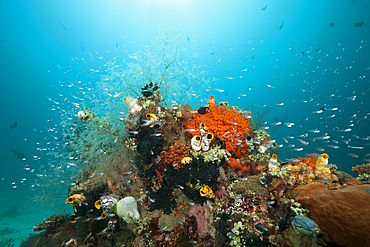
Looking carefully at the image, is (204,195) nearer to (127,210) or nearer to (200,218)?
(200,218)

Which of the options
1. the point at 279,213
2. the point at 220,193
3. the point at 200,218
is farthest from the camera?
the point at 220,193

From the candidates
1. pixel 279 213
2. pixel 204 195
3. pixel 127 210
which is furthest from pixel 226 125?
pixel 127 210

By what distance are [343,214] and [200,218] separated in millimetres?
2860

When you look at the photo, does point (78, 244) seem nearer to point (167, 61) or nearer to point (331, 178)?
point (167, 61)

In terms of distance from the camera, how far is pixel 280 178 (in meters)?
3.59

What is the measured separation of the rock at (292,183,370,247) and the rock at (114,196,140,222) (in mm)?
4225

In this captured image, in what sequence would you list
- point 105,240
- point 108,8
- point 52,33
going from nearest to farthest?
point 105,240
point 52,33
point 108,8

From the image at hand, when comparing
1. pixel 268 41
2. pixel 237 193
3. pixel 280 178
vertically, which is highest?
pixel 268 41

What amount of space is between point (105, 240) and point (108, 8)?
78.1m

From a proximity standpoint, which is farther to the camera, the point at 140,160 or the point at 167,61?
the point at 167,61

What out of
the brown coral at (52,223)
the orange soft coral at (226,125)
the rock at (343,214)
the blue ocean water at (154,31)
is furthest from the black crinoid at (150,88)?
the blue ocean water at (154,31)

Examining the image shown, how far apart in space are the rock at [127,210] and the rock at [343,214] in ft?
13.9

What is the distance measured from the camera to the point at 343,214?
236 centimetres

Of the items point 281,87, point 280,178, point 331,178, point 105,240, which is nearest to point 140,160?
point 105,240
